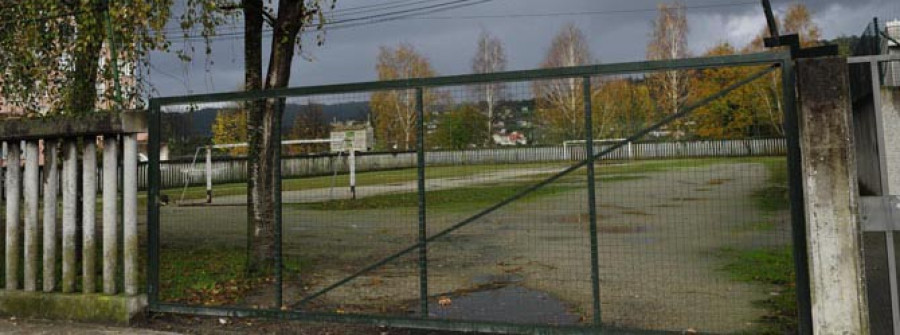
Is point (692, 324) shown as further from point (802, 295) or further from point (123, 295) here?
point (123, 295)

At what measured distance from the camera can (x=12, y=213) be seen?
692cm

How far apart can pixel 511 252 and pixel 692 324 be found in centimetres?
513

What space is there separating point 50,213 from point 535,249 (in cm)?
722

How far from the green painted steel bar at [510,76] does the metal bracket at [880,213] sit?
1.09 m

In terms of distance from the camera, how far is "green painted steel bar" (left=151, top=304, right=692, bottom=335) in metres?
5.03

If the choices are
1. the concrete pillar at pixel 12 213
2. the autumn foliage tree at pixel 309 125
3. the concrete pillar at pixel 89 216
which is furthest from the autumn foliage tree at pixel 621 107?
the concrete pillar at pixel 12 213

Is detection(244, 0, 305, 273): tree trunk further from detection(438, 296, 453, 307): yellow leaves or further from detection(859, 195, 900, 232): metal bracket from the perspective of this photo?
detection(859, 195, 900, 232): metal bracket

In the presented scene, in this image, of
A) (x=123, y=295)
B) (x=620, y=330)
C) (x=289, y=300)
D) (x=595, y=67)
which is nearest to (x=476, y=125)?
(x=595, y=67)

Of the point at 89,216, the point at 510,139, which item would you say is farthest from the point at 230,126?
the point at 510,139

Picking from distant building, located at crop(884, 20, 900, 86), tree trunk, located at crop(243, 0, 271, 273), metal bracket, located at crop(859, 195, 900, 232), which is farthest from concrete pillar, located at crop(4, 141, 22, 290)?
distant building, located at crop(884, 20, 900, 86)

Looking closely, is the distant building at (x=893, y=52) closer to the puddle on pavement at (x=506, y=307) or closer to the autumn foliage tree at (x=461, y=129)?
the puddle on pavement at (x=506, y=307)

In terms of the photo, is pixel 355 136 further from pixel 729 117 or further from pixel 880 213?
pixel 880 213

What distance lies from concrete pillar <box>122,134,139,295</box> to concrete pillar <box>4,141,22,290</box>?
141 cm

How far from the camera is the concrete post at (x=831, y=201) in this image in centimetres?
443
